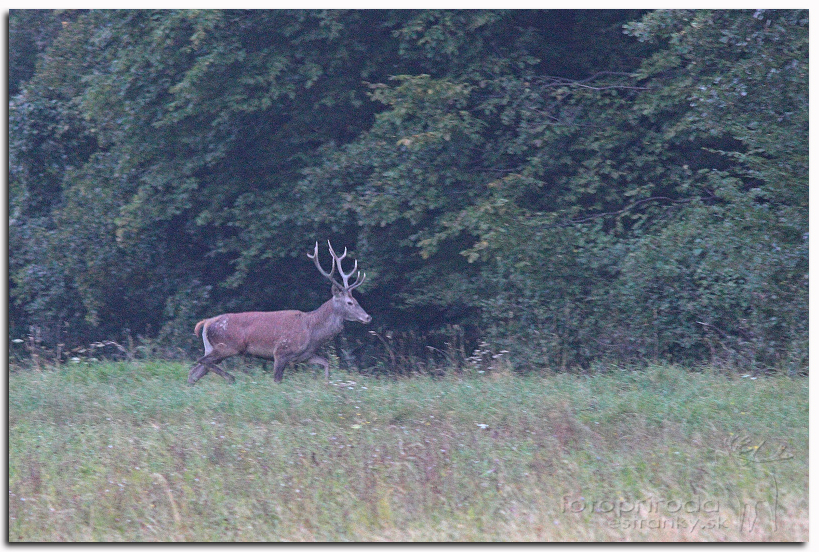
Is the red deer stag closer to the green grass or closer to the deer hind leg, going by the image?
the deer hind leg

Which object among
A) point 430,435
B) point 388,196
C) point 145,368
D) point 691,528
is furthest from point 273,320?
point 691,528

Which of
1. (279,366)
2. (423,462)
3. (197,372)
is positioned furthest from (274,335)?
(423,462)

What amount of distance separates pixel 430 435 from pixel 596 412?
56.7 inches

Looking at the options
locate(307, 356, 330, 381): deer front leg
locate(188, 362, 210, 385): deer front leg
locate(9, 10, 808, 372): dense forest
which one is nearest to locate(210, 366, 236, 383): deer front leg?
locate(188, 362, 210, 385): deer front leg

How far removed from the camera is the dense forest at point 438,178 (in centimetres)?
1034

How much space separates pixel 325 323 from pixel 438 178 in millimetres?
2629

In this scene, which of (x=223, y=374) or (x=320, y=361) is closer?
(x=223, y=374)

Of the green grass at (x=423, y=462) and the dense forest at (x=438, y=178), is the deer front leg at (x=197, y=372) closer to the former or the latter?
the green grass at (x=423, y=462)

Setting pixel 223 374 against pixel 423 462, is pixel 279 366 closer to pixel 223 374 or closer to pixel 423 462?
pixel 223 374

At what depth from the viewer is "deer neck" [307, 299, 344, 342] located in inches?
420

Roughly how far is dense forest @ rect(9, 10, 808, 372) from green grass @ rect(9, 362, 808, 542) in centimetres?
237

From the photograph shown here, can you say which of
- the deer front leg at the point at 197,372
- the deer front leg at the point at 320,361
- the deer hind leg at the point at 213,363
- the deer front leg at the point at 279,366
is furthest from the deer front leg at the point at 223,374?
the deer front leg at the point at 320,361

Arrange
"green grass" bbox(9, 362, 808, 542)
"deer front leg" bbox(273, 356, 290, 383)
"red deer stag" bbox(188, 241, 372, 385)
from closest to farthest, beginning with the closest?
"green grass" bbox(9, 362, 808, 542)
"deer front leg" bbox(273, 356, 290, 383)
"red deer stag" bbox(188, 241, 372, 385)

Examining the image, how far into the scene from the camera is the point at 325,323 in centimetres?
1075
